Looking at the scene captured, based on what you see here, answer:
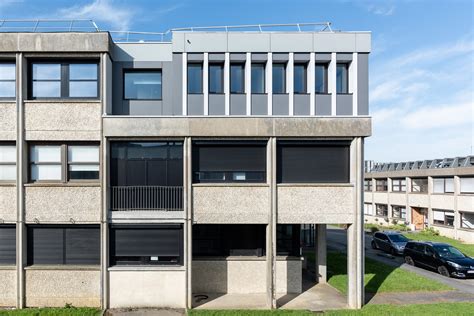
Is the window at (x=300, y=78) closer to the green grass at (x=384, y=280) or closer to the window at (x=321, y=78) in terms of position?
the window at (x=321, y=78)

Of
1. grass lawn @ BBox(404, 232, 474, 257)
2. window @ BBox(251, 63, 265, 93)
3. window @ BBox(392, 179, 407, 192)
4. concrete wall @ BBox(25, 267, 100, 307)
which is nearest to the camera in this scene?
concrete wall @ BBox(25, 267, 100, 307)

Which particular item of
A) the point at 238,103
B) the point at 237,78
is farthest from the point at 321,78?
the point at 238,103

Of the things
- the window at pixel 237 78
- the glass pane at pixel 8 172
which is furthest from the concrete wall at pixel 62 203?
the window at pixel 237 78

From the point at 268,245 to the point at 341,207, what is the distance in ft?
10.9

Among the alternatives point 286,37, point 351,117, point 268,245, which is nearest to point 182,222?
point 268,245

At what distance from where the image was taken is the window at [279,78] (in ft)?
46.1

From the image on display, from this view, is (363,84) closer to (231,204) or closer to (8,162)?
(231,204)

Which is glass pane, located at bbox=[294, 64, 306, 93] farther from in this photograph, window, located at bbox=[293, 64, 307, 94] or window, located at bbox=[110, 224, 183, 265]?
window, located at bbox=[110, 224, 183, 265]

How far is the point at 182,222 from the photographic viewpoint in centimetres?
1283

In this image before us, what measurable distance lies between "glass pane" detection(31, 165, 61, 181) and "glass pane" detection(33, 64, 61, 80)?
3.59 m

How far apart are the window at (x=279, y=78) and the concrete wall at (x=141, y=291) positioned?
30.1ft

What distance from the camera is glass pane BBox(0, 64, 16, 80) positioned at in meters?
12.9

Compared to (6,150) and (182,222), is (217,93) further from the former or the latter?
(6,150)

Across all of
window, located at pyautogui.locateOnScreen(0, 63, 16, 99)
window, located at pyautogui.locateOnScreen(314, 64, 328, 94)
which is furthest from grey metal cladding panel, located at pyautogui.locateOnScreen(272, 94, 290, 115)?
window, located at pyautogui.locateOnScreen(0, 63, 16, 99)
